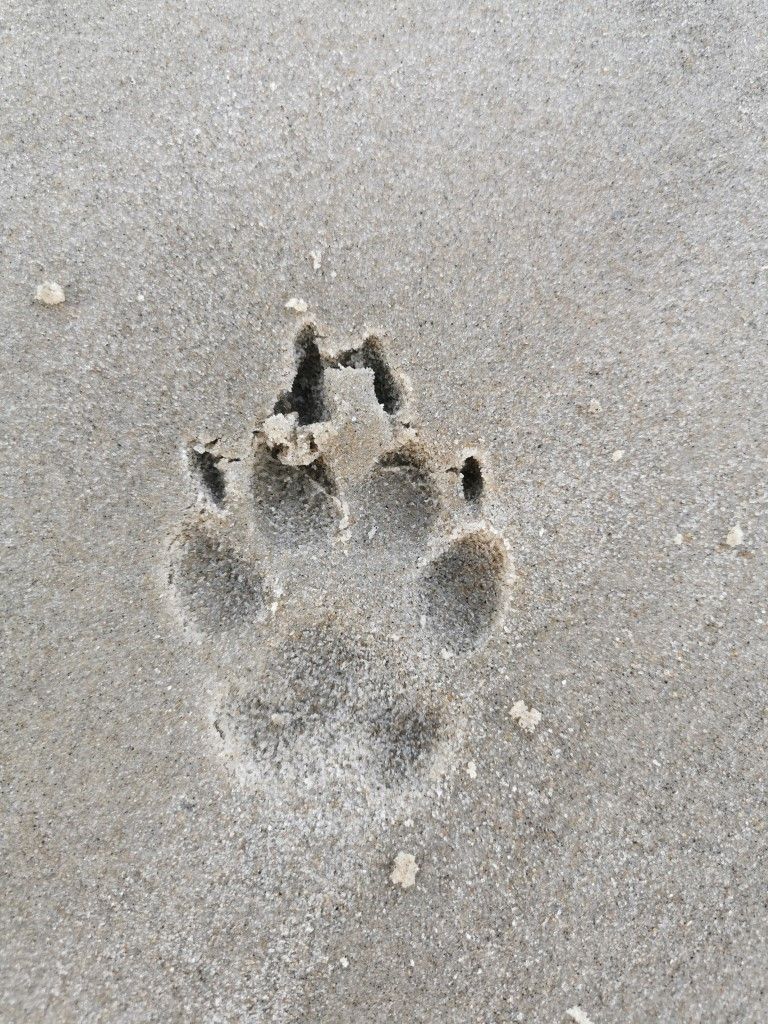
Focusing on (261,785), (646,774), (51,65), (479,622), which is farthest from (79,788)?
(51,65)

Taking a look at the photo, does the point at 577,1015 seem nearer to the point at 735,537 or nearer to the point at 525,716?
the point at 525,716

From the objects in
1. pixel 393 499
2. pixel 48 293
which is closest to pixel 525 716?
pixel 393 499

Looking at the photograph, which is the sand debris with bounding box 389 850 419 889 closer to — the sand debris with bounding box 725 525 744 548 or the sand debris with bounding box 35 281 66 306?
the sand debris with bounding box 725 525 744 548

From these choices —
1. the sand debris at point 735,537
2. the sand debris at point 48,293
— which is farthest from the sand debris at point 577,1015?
the sand debris at point 48,293

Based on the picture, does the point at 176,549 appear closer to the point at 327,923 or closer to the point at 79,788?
the point at 79,788

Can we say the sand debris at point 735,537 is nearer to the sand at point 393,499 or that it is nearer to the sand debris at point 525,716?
the sand at point 393,499

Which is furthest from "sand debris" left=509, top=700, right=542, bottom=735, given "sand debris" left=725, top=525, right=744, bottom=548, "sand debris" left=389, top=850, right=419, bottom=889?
"sand debris" left=725, top=525, right=744, bottom=548
